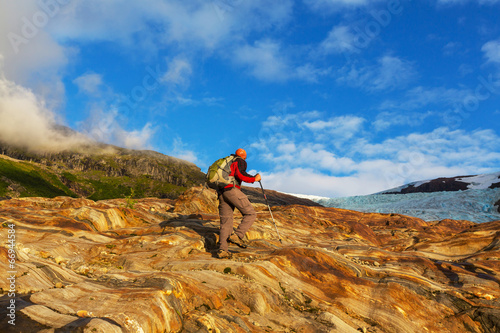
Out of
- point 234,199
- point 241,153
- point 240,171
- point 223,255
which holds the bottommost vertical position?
point 223,255

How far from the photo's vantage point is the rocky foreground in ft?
25.2

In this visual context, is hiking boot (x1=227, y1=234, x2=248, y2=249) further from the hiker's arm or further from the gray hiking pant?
the hiker's arm

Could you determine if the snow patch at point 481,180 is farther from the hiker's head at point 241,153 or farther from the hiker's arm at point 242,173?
the hiker's arm at point 242,173

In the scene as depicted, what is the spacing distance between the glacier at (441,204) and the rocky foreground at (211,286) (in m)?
56.2

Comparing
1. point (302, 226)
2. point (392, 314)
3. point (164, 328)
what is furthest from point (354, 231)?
point (164, 328)

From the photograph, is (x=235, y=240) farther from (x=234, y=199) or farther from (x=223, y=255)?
(x=234, y=199)

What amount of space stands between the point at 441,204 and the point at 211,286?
85056mm

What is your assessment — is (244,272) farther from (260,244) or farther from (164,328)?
(260,244)

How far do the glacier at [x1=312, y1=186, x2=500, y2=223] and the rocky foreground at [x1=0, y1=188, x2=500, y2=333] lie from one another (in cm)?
5625

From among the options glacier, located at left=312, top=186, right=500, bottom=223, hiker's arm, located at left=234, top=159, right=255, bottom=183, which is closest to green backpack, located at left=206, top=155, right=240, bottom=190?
hiker's arm, located at left=234, top=159, right=255, bottom=183

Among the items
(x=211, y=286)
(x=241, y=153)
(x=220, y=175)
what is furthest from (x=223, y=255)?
(x=241, y=153)

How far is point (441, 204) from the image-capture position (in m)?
79.6

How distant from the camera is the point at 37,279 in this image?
938 cm

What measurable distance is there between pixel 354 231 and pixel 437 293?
20626 millimetres
